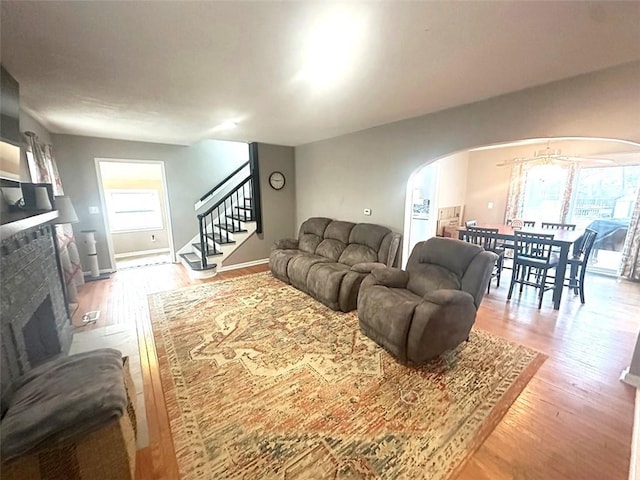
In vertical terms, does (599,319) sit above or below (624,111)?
below

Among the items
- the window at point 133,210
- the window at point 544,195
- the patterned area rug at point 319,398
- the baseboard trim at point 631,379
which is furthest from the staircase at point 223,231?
the window at point 544,195

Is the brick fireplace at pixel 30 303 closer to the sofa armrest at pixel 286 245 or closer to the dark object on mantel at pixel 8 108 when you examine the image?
the dark object on mantel at pixel 8 108

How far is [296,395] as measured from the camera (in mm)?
1954

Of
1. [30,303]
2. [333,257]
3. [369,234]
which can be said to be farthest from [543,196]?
[30,303]

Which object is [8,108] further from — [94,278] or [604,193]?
[604,193]

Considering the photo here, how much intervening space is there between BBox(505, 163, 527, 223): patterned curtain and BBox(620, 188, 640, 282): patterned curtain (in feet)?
5.36

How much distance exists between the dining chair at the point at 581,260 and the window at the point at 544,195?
1900 millimetres

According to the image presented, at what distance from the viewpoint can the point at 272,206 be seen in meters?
5.41

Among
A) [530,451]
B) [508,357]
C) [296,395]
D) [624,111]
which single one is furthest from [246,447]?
[624,111]

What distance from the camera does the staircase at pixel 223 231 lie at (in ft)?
15.3

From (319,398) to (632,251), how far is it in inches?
226

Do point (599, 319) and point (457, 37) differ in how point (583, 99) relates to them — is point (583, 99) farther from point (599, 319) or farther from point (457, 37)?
point (599, 319)

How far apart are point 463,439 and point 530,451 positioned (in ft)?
1.21

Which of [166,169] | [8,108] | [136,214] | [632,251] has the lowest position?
[632,251]
